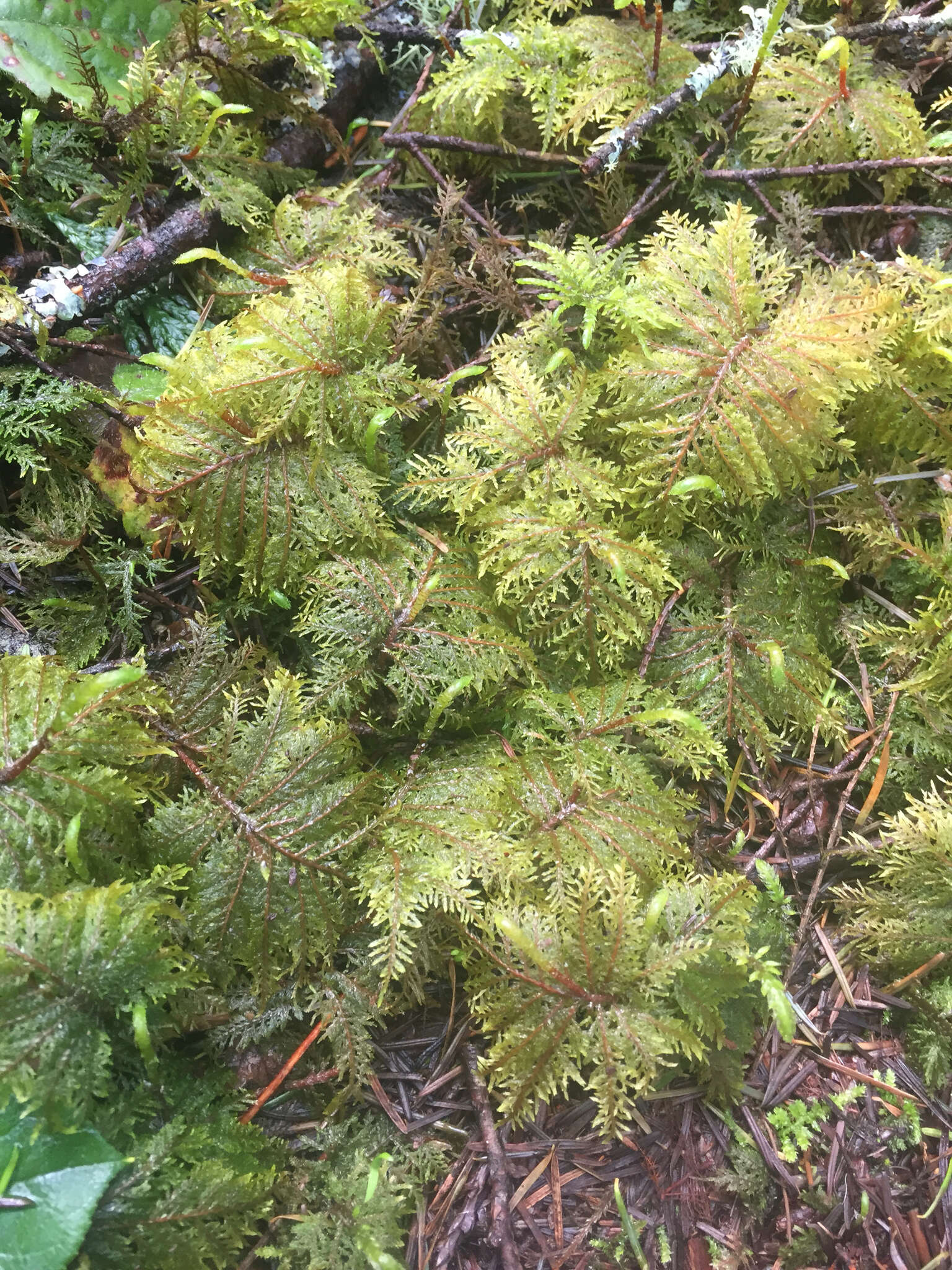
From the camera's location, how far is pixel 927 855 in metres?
1.62

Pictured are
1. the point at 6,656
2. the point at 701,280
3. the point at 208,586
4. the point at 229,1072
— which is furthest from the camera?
the point at 208,586

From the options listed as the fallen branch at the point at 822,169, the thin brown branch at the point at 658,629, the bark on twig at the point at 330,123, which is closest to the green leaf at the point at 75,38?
the bark on twig at the point at 330,123

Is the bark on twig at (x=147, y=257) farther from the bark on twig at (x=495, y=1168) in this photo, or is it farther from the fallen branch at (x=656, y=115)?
the bark on twig at (x=495, y=1168)

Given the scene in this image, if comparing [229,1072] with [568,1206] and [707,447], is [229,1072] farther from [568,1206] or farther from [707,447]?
[707,447]

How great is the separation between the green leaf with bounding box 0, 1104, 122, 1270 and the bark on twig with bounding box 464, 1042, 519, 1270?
2.10 feet


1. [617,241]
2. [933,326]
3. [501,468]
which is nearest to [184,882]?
[501,468]

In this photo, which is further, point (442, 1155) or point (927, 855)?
point (927, 855)

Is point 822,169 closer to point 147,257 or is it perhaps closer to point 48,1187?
point 147,257

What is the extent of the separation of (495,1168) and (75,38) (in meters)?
2.66

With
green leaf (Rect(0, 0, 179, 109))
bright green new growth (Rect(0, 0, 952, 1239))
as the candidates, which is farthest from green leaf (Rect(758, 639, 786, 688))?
green leaf (Rect(0, 0, 179, 109))

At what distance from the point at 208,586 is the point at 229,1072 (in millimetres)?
1032

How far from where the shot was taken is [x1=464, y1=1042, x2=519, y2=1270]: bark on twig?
4.61ft

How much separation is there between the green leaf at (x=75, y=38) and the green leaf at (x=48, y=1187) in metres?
2.20

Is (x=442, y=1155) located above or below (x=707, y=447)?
below
